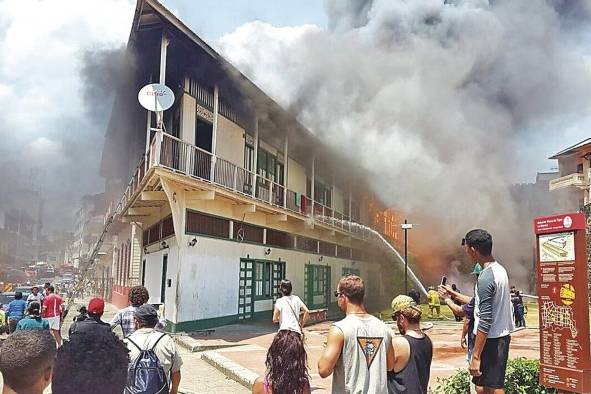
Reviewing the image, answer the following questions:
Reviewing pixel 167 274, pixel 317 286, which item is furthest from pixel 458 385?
pixel 317 286

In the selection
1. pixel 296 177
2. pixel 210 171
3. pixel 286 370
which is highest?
pixel 296 177

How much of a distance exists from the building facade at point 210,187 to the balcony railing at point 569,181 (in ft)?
62.7

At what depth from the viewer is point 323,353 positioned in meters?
3.30

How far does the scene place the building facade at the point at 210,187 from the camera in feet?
46.1

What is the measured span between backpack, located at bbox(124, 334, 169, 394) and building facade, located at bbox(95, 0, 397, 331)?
646 centimetres

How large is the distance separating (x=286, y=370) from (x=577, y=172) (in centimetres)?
3954

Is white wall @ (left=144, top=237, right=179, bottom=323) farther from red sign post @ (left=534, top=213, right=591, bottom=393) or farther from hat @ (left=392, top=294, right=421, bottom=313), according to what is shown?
hat @ (left=392, top=294, right=421, bottom=313)

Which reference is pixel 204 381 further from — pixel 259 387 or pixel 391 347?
pixel 259 387

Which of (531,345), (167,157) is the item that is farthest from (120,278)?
(531,345)

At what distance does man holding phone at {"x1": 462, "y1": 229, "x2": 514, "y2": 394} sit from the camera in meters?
3.99

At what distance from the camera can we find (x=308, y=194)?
24.8m

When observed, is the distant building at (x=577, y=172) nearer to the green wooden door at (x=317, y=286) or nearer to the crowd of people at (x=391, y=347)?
the green wooden door at (x=317, y=286)

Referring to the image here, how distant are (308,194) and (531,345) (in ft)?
44.1

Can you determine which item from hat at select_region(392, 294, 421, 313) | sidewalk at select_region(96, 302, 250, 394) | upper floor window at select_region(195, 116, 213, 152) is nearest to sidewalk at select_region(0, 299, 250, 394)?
sidewalk at select_region(96, 302, 250, 394)
